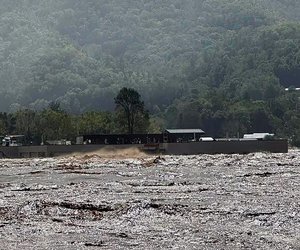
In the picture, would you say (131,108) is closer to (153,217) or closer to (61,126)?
(61,126)

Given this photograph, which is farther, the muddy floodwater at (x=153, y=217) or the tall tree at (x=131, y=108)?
the tall tree at (x=131, y=108)

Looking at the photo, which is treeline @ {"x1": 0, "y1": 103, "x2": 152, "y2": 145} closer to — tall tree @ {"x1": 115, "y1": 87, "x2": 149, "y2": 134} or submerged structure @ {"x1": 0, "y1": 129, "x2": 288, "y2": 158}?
tall tree @ {"x1": 115, "y1": 87, "x2": 149, "y2": 134}

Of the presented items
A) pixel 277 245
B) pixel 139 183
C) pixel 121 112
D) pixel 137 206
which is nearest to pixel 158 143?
pixel 121 112

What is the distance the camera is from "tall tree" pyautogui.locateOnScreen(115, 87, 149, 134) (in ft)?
474

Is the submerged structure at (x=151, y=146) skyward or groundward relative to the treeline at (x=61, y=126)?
groundward

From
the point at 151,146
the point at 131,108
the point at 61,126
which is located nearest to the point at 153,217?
the point at 151,146

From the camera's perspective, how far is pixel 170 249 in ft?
52.7

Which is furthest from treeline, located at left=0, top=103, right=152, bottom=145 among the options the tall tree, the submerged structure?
the submerged structure

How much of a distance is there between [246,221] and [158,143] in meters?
99.4

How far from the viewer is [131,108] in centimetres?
14700

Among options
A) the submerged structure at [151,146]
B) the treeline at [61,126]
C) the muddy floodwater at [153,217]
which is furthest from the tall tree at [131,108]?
the muddy floodwater at [153,217]

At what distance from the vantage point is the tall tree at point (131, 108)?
474 feet

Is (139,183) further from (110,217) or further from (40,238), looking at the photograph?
(40,238)

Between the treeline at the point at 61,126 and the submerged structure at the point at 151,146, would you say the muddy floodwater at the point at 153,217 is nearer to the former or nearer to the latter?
the submerged structure at the point at 151,146
